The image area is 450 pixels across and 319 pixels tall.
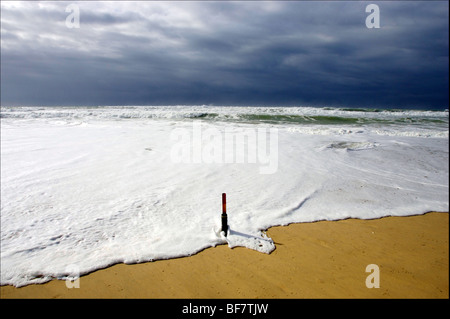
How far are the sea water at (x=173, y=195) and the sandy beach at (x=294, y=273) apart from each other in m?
0.27

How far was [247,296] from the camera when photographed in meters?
3.87

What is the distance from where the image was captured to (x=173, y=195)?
24.0 ft

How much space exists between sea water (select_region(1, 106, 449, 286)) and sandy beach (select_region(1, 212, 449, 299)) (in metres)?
0.27

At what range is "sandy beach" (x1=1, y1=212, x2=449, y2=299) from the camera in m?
3.87

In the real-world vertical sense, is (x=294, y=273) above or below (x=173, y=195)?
below

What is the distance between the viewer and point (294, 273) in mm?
4305

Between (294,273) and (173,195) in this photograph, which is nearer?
(294,273)

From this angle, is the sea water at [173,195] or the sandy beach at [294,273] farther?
the sea water at [173,195]

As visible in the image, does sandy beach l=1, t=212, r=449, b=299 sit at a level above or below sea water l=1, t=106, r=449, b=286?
below

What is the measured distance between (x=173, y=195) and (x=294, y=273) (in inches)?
157

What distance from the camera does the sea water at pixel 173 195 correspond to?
486 centimetres

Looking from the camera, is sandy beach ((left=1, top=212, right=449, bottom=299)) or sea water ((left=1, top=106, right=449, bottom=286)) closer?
sandy beach ((left=1, top=212, right=449, bottom=299))

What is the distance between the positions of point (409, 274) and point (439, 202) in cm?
358
